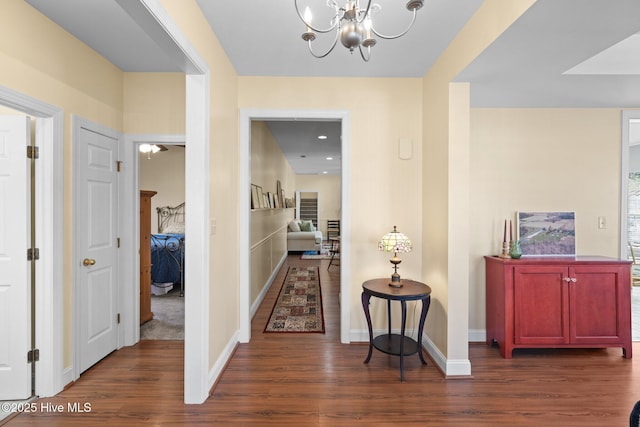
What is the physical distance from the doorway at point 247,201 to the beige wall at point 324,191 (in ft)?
29.6

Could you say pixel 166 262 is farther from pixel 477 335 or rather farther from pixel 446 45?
pixel 446 45

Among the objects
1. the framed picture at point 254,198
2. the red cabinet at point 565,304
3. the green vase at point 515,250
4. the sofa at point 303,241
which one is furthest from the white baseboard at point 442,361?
the sofa at point 303,241

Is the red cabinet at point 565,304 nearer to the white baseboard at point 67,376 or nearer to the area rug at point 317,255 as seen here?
the white baseboard at point 67,376

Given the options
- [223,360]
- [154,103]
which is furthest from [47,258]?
[154,103]

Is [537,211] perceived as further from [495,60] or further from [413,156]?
[495,60]

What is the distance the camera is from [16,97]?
1.90 meters

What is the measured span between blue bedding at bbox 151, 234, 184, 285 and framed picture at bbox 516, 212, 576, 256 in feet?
14.5

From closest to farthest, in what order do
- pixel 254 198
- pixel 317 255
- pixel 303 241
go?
pixel 254 198 < pixel 317 255 < pixel 303 241

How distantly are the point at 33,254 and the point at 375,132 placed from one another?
290 centimetres

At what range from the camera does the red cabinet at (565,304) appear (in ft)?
8.93

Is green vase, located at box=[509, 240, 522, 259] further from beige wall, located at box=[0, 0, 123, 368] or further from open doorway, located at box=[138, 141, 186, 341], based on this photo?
beige wall, located at box=[0, 0, 123, 368]

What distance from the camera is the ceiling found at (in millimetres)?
1701

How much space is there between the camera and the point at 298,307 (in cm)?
416

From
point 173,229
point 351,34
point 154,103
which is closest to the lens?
point 351,34
